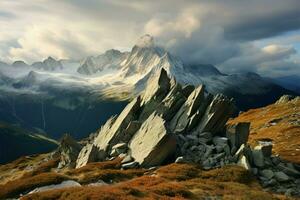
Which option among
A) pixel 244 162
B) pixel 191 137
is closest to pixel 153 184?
pixel 244 162

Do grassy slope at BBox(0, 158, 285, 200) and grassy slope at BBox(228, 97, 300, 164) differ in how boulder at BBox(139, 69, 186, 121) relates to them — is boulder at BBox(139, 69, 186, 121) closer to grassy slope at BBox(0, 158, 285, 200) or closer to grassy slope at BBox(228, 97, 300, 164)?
grassy slope at BBox(0, 158, 285, 200)

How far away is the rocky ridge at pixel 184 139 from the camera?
58.1m

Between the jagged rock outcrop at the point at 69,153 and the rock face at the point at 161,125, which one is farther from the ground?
the rock face at the point at 161,125

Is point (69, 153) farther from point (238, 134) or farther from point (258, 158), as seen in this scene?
point (258, 158)

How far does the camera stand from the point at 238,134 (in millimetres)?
67375

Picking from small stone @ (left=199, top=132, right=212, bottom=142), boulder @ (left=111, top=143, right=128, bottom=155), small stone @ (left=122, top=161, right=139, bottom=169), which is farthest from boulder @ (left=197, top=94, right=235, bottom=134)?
small stone @ (left=122, top=161, right=139, bottom=169)

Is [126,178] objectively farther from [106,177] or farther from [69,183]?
[69,183]

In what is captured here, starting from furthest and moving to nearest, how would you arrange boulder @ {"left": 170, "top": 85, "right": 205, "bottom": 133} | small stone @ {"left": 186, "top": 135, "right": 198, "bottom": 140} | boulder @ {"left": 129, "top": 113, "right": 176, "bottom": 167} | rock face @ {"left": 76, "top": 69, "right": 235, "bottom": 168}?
boulder @ {"left": 170, "top": 85, "right": 205, "bottom": 133} < small stone @ {"left": 186, "top": 135, "right": 198, "bottom": 140} < rock face @ {"left": 76, "top": 69, "right": 235, "bottom": 168} < boulder @ {"left": 129, "top": 113, "right": 176, "bottom": 167}

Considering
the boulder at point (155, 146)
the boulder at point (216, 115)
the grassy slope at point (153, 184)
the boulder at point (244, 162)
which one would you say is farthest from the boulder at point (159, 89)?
the boulder at point (244, 162)

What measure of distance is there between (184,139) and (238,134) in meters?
8.28

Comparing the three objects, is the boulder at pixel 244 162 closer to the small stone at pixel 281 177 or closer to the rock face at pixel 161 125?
the rock face at pixel 161 125

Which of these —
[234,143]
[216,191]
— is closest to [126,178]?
[216,191]

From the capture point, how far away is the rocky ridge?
58.1m

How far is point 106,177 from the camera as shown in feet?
179
